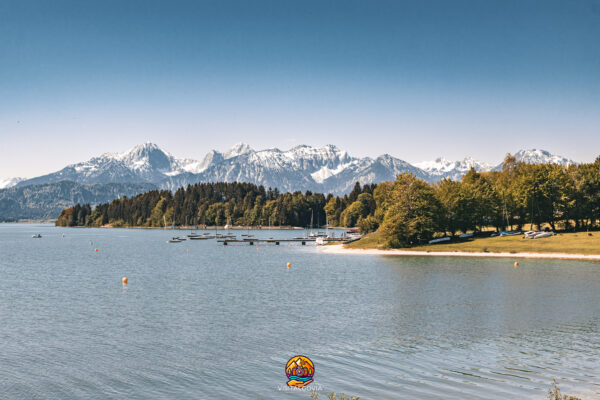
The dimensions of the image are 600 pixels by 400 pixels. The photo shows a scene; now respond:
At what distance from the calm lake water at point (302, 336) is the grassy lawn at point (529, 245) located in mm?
38509

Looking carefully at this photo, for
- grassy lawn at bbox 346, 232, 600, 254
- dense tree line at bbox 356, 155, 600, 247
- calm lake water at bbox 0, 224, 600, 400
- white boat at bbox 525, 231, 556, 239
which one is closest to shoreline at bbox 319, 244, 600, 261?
grassy lawn at bbox 346, 232, 600, 254

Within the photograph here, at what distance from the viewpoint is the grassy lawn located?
12044 centimetres

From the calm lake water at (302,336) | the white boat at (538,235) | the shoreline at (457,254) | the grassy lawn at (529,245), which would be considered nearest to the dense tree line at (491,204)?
the shoreline at (457,254)

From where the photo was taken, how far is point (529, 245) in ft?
420

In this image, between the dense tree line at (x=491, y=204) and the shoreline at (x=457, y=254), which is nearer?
the shoreline at (x=457, y=254)

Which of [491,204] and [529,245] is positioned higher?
[491,204]

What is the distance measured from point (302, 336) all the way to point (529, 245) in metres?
103

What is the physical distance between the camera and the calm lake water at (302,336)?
98.9 feet

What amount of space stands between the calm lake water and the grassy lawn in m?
38.5

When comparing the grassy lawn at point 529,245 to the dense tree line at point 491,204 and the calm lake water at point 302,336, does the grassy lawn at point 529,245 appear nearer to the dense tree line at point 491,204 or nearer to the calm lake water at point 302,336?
the dense tree line at point 491,204

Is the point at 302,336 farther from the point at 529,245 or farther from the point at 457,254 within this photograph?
the point at 529,245

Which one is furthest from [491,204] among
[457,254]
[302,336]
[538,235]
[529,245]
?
[302,336]

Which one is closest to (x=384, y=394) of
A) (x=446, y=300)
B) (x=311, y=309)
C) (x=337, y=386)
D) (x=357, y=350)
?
(x=337, y=386)

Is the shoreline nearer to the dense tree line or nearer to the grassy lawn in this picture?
the grassy lawn
